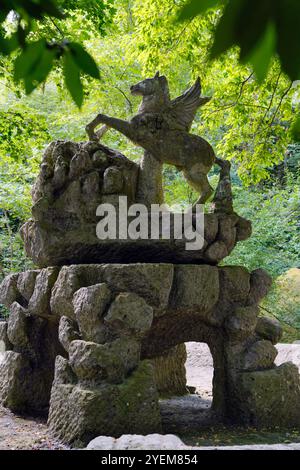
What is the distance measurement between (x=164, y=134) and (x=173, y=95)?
5.90 m

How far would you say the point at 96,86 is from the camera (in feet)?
34.2

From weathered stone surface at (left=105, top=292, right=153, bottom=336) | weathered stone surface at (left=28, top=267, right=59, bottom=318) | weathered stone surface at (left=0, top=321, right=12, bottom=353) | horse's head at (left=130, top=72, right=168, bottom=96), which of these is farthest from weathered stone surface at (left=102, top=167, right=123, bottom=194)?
weathered stone surface at (left=0, top=321, right=12, bottom=353)

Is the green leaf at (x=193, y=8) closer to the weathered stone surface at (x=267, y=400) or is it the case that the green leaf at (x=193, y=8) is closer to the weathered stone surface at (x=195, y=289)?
the weathered stone surface at (x=195, y=289)

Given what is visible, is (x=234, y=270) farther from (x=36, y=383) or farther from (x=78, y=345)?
(x=36, y=383)

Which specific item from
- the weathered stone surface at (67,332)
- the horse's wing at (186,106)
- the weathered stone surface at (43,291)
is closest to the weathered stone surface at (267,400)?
the weathered stone surface at (67,332)

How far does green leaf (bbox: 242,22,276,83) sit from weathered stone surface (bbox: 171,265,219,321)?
3741 millimetres

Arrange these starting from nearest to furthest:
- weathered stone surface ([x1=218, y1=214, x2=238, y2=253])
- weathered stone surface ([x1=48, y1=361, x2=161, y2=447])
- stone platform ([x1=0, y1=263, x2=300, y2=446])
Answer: weathered stone surface ([x1=48, y1=361, x2=161, y2=447]) < stone platform ([x1=0, y1=263, x2=300, y2=446]) < weathered stone surface ([x1=218, y1=214, x2=238, y2=253])

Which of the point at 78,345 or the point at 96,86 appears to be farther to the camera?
the point at 96,86

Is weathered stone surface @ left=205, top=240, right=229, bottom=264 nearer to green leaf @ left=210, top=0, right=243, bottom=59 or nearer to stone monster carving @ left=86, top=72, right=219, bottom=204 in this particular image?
stone monster carving @ left=86, top=72, right=219, bottom=204

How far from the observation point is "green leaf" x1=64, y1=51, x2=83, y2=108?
1153 millimetres

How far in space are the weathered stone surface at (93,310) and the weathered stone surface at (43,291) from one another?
604 mm

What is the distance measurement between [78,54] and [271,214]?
1046 cm
